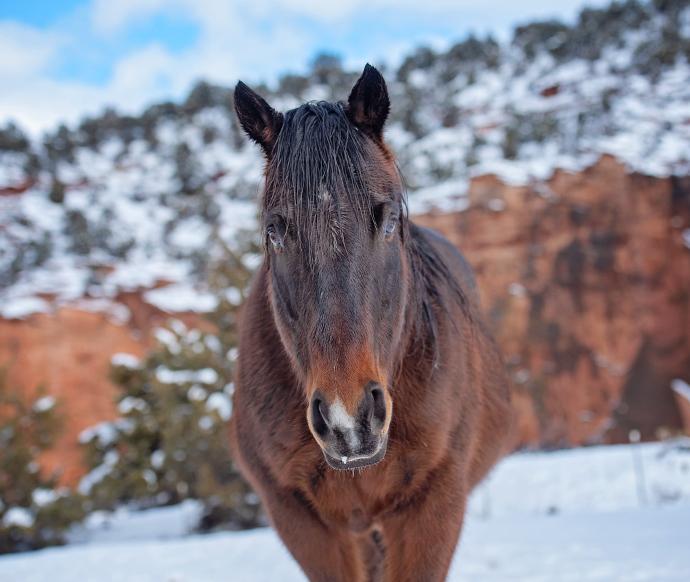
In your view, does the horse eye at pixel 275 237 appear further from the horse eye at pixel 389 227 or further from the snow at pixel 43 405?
the snow at pixel 43 405

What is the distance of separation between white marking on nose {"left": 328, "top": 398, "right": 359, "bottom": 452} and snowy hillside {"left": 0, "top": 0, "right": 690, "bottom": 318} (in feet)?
58.9

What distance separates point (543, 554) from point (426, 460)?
3731mm

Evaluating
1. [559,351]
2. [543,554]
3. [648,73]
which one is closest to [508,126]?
[648,73]

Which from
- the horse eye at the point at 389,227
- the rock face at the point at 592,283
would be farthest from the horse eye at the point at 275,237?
the rock face at the point at 592,283

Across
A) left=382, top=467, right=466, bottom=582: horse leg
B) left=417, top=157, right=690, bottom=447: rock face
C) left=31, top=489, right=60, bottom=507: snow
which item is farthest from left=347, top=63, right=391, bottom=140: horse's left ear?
left=417, top=157, right=690, bottom=447: rock face

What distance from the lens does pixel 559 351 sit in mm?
19109

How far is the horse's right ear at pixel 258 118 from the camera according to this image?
2.40 metres

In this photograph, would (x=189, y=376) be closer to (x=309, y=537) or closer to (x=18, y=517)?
(x=18, y=517)

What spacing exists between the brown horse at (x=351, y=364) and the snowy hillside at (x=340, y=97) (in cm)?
1702

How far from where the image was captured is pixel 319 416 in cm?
180

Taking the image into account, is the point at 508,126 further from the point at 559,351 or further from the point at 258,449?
the point at 258,449

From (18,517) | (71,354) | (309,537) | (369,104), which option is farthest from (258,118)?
(71,354)

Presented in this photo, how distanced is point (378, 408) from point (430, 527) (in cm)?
89

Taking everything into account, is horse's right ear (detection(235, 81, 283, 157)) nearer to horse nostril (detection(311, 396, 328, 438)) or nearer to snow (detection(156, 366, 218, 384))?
horse nostril (detection(311, 396, 328, 438))
